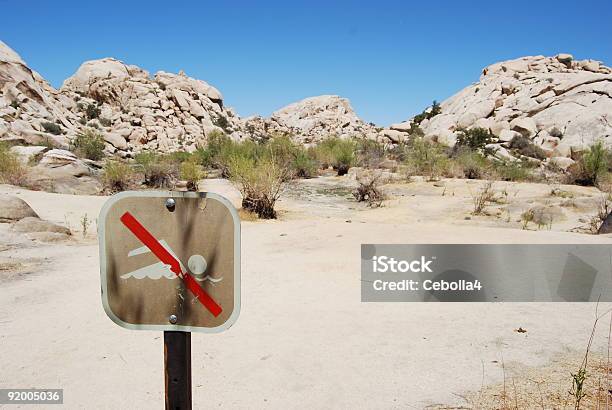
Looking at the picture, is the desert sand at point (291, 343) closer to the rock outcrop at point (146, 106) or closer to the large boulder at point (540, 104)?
the large boulder at point (540, 104)

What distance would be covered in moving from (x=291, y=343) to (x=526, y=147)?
91.0 ft

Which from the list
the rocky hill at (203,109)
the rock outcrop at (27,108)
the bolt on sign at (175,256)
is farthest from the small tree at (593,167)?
the rock outcrop at (27,108)

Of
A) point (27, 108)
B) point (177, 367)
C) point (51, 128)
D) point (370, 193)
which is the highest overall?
point (27, 108)

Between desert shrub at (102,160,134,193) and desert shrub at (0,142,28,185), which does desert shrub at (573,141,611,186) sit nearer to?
desert shrub at (102,160,134,193)

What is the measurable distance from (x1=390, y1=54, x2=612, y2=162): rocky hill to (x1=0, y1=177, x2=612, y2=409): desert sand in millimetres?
22544

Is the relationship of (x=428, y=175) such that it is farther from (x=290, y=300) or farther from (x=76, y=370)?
(x=76, y=370)

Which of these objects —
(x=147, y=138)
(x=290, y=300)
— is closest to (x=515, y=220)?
(x=290, y=300)

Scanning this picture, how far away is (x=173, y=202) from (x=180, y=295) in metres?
0.31

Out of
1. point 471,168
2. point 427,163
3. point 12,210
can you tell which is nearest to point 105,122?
point 427,163

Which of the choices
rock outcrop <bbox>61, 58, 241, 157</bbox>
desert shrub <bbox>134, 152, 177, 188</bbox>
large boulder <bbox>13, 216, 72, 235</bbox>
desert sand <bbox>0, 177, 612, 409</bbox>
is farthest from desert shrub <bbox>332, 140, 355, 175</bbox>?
rock outcrop <bbox>61, 58, 241, 157</bbox>

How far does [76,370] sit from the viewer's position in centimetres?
325

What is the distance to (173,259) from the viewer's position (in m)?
1.45

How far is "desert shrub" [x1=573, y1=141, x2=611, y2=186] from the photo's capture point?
1617 cm

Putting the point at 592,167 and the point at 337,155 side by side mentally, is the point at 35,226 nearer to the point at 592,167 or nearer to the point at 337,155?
the point at 337,155
